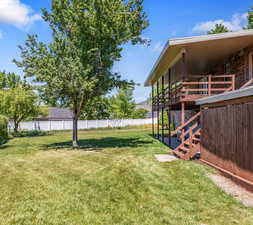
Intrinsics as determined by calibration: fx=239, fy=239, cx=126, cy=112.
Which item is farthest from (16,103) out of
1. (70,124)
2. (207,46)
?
(207,46)

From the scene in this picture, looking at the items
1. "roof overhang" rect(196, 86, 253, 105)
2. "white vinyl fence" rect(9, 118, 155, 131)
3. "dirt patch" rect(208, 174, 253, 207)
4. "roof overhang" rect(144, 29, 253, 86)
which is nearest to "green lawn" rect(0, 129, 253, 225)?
"dirt patch" rect(208, 174, 253, 207)

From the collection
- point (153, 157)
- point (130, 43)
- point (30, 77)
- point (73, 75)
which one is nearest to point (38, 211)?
point (153, 157)

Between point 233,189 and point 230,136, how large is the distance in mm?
1491

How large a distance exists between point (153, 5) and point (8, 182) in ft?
40.5

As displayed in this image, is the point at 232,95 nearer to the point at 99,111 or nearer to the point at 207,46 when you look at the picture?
the point at 207,46

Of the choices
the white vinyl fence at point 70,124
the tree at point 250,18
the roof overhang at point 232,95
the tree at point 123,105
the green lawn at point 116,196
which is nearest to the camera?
the green lawn at point 116,196

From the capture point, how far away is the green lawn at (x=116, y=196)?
12.8 ft

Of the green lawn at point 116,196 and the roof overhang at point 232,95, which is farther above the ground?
the roof overhang at point 232,95

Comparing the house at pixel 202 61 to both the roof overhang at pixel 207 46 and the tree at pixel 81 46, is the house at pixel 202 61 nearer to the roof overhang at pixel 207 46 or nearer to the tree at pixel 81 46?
the roof overhang at pixel 207 46

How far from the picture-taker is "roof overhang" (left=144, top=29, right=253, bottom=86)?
9.16 m

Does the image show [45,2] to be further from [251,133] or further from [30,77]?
[251,133]

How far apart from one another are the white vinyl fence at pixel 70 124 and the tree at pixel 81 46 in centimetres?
1700

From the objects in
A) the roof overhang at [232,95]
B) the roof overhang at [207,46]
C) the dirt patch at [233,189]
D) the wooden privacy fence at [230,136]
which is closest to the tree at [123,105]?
the roof overhang at [207,46]

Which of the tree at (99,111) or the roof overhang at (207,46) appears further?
the tree at (99,111)
